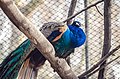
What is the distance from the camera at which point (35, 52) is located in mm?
1150

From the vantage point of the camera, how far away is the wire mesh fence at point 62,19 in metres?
2.72

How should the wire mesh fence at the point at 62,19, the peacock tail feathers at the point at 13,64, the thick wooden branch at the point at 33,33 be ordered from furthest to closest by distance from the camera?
the wire mesh fence at the point at 62,19 < the peacock tail feathers at the point at 13,64 < the thick wooden branch at the point at 33,33

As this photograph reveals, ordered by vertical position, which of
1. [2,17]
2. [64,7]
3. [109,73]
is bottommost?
[109,73]

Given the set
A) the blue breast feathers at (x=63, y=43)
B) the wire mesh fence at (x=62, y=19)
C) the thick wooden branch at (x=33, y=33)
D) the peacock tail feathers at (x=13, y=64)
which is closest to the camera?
the thick wooden branch at (x=33, y=33)

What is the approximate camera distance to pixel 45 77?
272cm

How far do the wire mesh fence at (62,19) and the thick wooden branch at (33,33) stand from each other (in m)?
1.71

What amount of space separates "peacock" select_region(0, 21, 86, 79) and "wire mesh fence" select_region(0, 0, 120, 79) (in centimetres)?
136

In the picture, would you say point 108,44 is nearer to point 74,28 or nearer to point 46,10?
point 74,28

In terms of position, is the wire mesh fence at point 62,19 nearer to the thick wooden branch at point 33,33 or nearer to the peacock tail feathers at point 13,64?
the peacock tail feathers at point 13,64

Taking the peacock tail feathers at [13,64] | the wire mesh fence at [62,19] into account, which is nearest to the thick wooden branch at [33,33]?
the peacock tail feathers at [13,64]

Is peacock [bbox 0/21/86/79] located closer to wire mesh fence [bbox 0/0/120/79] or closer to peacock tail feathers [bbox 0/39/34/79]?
peacock tail feathers [bbox 0/39/34/79]

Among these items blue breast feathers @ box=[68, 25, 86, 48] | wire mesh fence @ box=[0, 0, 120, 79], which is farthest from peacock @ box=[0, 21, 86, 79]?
wire mesh fence @ box=[0, 0, 120, 79]

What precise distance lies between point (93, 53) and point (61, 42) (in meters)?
1.50

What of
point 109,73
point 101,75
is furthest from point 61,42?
point 109,73
